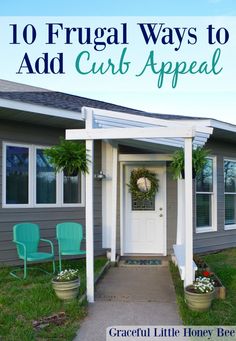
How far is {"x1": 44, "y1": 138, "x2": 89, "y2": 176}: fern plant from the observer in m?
4.77

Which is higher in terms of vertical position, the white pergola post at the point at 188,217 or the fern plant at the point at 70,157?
the fern plant at the point at 70,157

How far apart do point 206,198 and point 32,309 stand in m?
5.49

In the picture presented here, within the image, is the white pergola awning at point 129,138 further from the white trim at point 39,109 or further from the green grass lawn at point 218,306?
the white trim at point 39,109

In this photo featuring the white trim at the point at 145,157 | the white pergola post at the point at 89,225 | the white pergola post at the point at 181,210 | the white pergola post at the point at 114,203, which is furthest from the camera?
the white trim at the point at 145,157

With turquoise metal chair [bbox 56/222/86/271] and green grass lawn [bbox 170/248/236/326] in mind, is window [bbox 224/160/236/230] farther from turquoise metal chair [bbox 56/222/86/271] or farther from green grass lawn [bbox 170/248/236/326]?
turquoise metal chair [bbox 56/222/86/271]

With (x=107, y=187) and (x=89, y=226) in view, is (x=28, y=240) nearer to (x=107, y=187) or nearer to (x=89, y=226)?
(x=89, y=226)

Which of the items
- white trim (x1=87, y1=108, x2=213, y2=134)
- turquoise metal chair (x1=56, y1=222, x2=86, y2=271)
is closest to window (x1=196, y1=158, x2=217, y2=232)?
turquoise metal chair (x1=56, y1=222, x2=86, y2=271)

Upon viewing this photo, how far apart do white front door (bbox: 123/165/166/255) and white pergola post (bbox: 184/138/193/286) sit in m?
3.27

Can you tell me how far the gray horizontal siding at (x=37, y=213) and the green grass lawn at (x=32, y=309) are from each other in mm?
1023

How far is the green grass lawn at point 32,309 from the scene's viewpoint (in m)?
3.55

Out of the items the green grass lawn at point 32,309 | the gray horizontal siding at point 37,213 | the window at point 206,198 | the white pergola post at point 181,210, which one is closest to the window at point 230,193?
the window at point 206,198

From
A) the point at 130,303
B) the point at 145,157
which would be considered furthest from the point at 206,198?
the point at 130,303

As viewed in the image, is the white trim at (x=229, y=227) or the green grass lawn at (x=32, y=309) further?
the white trim at (x=229, y=227)

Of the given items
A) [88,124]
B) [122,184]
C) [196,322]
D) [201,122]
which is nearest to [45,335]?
[196,322]
